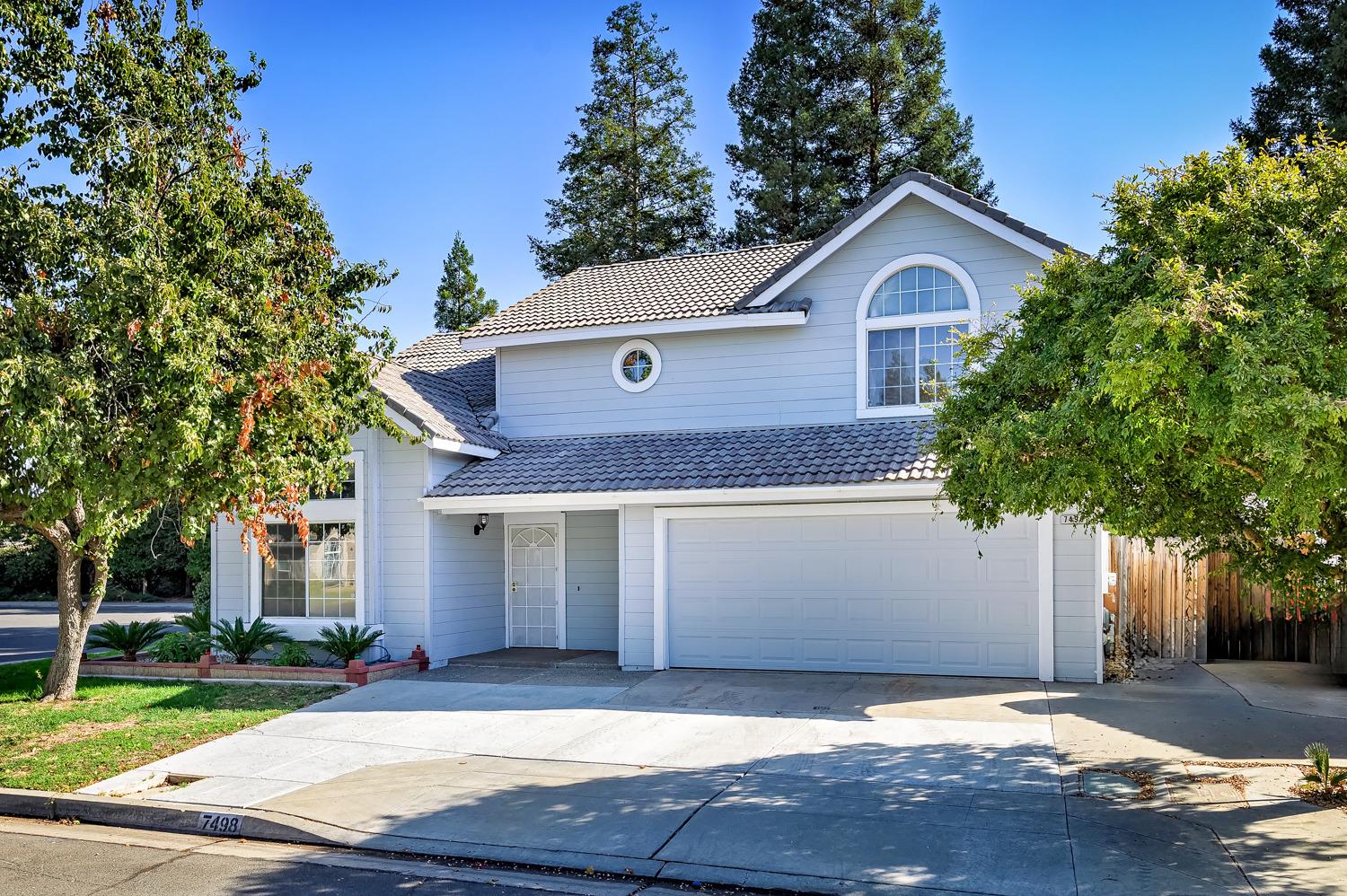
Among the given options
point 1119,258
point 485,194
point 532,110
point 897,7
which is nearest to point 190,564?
point 485,194

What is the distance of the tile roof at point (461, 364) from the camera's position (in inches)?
732

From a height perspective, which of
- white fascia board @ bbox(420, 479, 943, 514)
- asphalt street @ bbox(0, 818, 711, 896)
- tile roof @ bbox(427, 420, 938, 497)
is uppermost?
tile roof @ bbox(427, 420, 938, 497)

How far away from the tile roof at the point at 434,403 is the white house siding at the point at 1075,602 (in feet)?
29.5

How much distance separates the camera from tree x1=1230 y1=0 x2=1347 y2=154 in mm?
24781

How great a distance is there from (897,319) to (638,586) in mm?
5713

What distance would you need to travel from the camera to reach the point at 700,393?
53.5 feet

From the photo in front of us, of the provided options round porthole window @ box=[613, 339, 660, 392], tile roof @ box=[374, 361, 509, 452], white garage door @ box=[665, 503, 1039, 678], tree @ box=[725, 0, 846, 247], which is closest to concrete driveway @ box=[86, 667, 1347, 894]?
white garage door @ box=[665, 503, 1039, 678]

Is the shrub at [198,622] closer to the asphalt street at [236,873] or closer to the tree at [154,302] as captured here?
the tree at [154,302]

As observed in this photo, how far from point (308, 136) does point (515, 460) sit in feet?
19.7

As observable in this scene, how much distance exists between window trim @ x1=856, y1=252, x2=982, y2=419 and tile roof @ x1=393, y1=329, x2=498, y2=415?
691 centimetres

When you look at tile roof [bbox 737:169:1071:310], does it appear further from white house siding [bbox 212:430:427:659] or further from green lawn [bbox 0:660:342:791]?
green lawn [bbox 0:660:342:791]

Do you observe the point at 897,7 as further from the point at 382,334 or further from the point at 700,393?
the point at 382,334

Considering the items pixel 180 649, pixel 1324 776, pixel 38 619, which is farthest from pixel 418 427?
pixel 38 619

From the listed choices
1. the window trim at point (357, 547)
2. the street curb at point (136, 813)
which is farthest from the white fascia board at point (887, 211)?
the street curb at point (136, 813)
